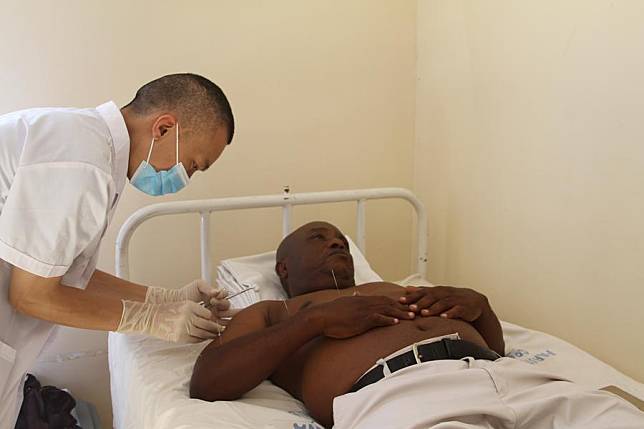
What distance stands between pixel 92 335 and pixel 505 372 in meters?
1.61

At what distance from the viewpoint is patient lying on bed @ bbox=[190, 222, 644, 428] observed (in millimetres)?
1188

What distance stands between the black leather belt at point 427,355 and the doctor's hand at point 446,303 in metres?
0.20

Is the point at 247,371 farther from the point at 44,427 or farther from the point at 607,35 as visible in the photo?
the point at 607,35

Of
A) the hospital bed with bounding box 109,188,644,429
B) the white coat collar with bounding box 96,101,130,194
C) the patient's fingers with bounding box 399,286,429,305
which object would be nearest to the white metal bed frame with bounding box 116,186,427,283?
the hospital bed with bounding box 109,188,644,429

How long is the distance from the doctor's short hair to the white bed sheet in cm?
65

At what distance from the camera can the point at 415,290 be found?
5.58ft

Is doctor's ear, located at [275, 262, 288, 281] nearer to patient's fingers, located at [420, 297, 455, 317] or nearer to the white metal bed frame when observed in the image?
the white metal bed frame

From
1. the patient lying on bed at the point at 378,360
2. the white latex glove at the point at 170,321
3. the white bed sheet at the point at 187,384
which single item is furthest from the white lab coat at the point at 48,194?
the patient lying on bed at the point at 378,360

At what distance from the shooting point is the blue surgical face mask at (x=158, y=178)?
145cm

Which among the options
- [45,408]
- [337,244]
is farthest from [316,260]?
[45,408]

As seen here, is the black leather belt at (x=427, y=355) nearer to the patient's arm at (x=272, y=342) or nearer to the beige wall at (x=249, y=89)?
the patient's arm at (x=272, y=342)

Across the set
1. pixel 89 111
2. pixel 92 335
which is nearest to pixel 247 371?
pixel 89 111

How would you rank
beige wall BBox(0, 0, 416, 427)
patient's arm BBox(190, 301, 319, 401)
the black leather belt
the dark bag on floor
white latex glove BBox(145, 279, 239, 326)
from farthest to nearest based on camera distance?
beige wall BBox(0, 0, 416, 427) < the dark bag on floor < white latex glove BBox(145, 279, 239, 326) < patient's arm BBox(190, 301, 319, 401) < the black leather belt

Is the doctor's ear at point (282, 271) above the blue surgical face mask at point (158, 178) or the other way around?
the other way around
